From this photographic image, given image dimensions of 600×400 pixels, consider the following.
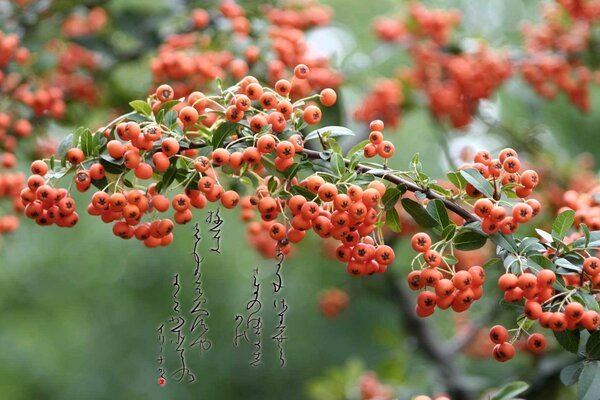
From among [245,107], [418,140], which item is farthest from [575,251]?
[418,140]

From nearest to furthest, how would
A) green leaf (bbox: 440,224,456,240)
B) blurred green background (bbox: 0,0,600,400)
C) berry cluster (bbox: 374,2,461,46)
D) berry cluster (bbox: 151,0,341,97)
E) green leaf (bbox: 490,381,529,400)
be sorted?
green leaf (bbox: 440,224,456,240) < green leaf (bbox: 490,381,529,400) < berry cluster (bbox: 151,0,341,97) < berry cluster (bbox: 374,2,461,46) < blurred green background (bbox: 0,0,600,400)

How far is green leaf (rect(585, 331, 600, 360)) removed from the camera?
1867 millimetres

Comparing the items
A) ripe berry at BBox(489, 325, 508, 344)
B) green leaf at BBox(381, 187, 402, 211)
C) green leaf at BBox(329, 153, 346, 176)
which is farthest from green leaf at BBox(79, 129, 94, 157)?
ripe berry at BBox(489, 325, 508, 344)

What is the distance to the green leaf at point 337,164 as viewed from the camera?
1884 mm

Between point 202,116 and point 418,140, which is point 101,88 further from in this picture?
point 418,140

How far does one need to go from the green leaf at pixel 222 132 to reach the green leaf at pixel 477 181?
0.61m

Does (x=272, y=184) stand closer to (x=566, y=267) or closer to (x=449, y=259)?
(x=449, y=259)

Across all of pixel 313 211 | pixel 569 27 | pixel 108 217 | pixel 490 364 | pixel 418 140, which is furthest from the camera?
pixel 418 140

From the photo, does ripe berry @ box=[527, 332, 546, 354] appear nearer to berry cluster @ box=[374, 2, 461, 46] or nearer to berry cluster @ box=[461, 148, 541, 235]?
berry cluster @ box=[461, 148, 541, 235]

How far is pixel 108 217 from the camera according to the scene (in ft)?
6.46

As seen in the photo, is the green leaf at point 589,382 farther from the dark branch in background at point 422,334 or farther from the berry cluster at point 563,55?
the berry cluster at point 563,55

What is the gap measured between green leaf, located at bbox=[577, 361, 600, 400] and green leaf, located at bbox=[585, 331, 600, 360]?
2cm

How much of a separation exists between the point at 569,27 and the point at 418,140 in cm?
320

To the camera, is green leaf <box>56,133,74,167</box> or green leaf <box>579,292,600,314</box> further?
green leaf <box>56,133,74,167</box>
